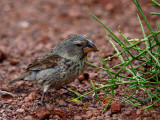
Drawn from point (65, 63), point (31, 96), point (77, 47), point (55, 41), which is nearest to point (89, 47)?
point (77, 47)

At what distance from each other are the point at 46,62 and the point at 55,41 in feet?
7.94

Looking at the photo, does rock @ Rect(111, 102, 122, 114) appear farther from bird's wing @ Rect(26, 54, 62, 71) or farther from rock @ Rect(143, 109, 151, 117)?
bird's wing @ Rect(26, 54, 62, 71)

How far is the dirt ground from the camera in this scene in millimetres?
3879

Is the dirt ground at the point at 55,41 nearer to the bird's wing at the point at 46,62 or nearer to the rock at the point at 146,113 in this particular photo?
the rock at the point at 146,113

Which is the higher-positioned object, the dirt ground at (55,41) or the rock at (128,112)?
the dirt ground at (55,41)

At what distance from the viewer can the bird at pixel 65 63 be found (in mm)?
A: 4328

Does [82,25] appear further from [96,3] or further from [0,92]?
[0,92]

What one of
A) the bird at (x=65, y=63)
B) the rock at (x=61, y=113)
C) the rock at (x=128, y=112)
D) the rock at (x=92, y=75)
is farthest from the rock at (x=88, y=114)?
the rock at (x=92, y=75)

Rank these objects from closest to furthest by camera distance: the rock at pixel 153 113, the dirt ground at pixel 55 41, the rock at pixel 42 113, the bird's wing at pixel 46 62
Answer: the rock at pixel 153 113
the rock at pixel 42 113
the dirt ground at pixel 55 41
the bird's wing at pixel 46 62

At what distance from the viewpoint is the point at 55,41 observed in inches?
279

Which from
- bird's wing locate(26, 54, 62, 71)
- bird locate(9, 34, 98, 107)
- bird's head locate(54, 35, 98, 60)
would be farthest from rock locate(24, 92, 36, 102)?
bird's head locate(54, 35, 98, 60)

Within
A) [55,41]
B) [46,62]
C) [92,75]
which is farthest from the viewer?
[55,41]

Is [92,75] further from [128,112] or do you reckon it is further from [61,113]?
[128,112]

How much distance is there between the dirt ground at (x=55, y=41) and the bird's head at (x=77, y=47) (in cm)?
62
